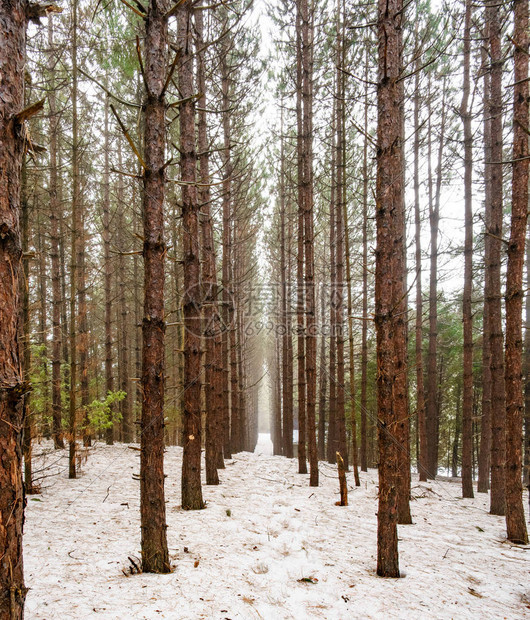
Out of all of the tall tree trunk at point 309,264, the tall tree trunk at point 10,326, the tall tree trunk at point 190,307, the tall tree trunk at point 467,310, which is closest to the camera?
the tall tree trunk at point 10,326

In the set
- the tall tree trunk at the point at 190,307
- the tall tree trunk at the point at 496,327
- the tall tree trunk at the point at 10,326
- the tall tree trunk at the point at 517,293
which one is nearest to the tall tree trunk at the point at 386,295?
the tall tree trunk at the point at 517,293

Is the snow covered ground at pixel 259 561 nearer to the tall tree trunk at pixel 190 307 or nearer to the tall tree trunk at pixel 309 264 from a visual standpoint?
the tall tree trunk at pixel 190 307

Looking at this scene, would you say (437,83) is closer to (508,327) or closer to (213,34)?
(213,34)

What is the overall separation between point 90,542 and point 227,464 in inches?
280

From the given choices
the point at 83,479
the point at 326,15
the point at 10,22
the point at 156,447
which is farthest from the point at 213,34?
the point at 83,479

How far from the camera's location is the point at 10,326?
212 centimetres

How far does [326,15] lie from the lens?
33.1 feet

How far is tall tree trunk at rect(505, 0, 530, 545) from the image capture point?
5.50 meters

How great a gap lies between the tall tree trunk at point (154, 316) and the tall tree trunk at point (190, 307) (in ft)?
7.32

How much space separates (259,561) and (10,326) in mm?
3786

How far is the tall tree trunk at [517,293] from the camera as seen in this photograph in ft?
18.0

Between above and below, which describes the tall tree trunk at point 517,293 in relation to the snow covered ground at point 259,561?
above

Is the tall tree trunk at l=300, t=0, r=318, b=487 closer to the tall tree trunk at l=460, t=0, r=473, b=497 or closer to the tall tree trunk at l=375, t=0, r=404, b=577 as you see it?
the tall tree trunk at l=460, t=0, r=473, b=497

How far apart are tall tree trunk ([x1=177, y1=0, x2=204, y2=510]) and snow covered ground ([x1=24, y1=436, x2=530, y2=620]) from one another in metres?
0.59
